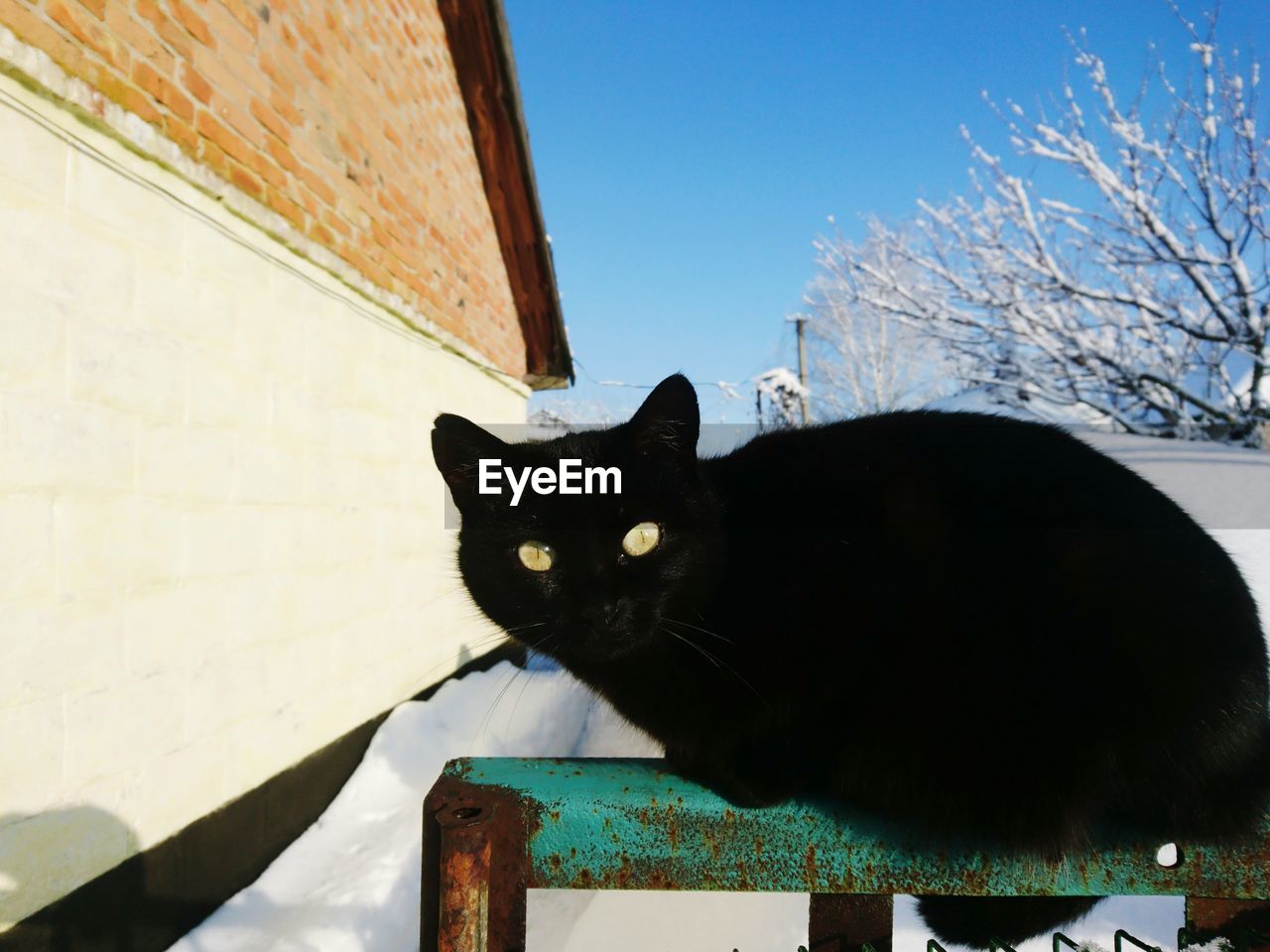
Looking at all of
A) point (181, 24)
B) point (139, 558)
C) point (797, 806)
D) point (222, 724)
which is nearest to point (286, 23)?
point (181, 24)

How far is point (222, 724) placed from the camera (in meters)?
2.95

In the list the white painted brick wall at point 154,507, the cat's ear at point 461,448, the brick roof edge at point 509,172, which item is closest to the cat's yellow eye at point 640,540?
the cat's ear at point 461,448

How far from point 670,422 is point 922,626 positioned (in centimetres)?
66

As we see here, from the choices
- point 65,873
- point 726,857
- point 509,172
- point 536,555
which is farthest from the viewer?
point 509,172

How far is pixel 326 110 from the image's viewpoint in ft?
12.6

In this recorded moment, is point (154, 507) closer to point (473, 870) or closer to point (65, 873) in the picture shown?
point (65, 873)

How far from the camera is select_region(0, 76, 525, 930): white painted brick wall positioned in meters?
2.11

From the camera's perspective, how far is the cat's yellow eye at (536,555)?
64.7 inches

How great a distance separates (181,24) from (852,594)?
10.3ft

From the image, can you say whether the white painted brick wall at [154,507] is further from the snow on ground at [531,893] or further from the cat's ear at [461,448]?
the cat's ear at [461,448]

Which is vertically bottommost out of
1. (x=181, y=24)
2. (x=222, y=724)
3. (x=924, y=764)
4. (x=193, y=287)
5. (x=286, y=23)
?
(x=222, y=724)

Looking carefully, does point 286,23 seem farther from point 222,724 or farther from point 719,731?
point 719,731

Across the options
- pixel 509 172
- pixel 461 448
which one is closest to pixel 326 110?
pixel 509 172

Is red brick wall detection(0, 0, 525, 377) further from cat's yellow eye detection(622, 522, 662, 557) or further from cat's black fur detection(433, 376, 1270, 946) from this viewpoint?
cat's yellow eye detection(622, 522, 662, 557)
